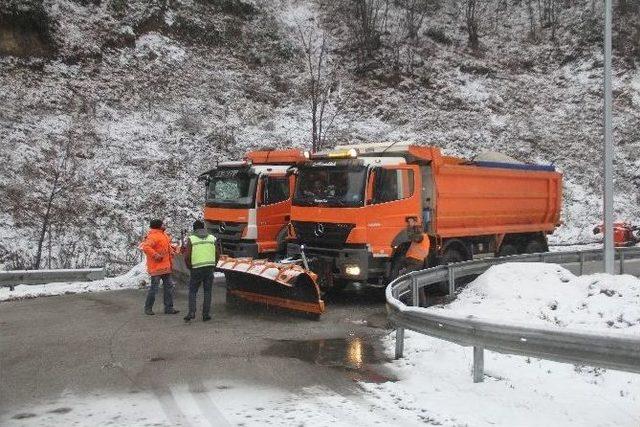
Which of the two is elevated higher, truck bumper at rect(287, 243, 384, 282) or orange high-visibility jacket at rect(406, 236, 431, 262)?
orange high-visibility jacket at rect(406, 236, 431, 262)

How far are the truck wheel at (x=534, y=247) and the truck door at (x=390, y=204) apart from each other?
4.91 meters

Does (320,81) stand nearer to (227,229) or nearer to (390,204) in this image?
(227,229)

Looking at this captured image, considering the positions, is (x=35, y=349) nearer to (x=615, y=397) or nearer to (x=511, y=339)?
(x=511, y=339)

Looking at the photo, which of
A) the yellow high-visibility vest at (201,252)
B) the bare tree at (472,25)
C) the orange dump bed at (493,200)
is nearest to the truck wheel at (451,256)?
the orange dump bed at (493,200)

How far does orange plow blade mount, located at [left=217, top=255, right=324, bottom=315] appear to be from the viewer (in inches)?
395

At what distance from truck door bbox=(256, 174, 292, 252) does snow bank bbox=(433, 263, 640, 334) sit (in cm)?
467

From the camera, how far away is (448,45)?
114 ft

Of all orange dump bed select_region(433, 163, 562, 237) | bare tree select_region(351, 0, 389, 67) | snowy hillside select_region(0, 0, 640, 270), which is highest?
bare tree select_region(351, 0, 389, 67)

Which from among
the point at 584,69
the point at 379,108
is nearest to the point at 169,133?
the point at 379,108

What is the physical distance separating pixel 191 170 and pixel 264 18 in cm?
1405

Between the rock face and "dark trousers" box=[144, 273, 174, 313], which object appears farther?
the rock face

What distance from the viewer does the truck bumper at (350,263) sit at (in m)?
11.1

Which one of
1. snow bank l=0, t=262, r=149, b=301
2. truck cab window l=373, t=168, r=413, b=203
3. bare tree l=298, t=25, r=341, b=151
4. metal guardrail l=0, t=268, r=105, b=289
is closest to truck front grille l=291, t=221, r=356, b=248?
truck cab window l=373, t=168, r=413, b=203

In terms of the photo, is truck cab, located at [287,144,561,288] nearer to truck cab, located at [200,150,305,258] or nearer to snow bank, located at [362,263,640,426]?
truck cab, located at [200,150,305,258]
